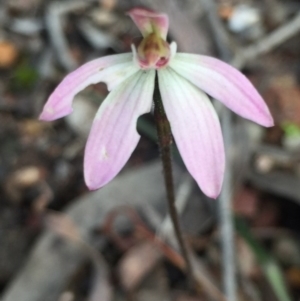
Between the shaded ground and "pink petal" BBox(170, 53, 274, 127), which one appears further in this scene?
the shaded ground

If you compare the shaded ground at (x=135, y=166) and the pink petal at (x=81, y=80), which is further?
the shaded ground at (x=135, y=166)

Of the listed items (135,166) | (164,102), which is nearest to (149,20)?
(164,102)

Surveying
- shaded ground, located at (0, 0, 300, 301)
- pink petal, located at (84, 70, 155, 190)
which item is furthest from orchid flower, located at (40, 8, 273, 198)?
shaded ground, located at (0, 0, 300, 301)

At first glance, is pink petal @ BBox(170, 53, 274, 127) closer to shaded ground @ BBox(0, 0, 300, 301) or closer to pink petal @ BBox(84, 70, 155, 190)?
pink petal @ BBox(84, 70, 155, 190)

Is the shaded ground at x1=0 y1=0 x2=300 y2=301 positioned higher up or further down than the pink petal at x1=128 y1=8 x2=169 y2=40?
further down

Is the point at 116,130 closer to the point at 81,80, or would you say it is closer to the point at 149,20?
the point at 81,80

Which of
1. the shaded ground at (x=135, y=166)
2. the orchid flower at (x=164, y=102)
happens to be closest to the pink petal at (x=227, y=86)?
the orchid flower at (x=164, y=102)

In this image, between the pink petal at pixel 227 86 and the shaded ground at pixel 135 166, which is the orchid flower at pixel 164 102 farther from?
the shaded ground at pixel 135 166
